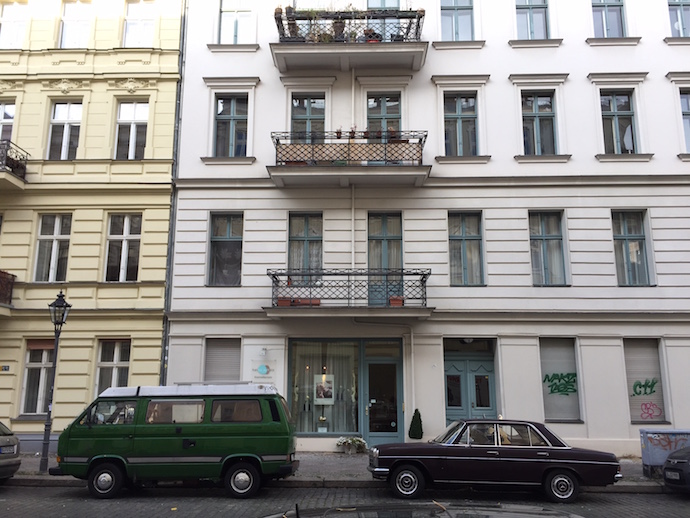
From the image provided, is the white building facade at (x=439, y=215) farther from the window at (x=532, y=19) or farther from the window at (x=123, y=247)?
the window at (x=123, y=247)

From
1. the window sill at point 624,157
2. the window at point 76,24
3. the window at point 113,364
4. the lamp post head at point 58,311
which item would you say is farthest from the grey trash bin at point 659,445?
the window at point 76,24

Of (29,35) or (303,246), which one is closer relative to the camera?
(303,246)

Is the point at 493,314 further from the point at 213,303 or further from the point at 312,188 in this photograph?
the point at 213,303

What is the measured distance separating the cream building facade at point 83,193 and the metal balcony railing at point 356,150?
12.9 feet

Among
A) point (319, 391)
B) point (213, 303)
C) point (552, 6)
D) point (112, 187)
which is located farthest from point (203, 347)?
point (552, 6)

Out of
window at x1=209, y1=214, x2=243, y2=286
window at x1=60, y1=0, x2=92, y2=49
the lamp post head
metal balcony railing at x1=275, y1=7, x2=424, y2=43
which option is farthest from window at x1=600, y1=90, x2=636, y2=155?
window at x1=60, y1=0, x2=92, y2=49

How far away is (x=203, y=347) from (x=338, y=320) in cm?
403

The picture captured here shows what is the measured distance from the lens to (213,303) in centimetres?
1622

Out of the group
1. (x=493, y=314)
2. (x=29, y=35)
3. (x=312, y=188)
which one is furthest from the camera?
(x=29, y=35)

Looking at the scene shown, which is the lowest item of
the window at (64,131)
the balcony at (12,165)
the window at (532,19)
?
the balcony at (12,165)

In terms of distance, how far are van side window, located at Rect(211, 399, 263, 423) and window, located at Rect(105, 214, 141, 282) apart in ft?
23.4

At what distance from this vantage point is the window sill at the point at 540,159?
54.5ft

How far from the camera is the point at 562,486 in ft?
33.9

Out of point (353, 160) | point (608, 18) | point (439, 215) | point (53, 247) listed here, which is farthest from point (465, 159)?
point (53, 247)
